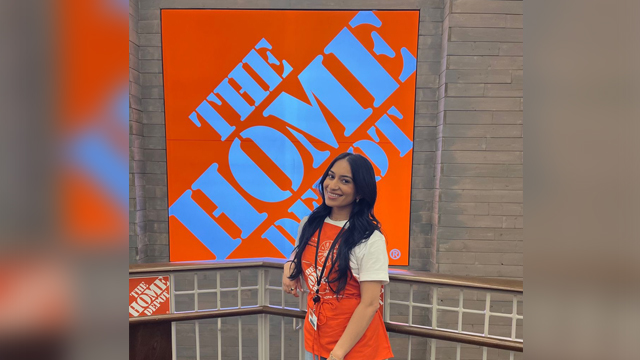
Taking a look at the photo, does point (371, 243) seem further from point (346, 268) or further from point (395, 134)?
point (395, 134)

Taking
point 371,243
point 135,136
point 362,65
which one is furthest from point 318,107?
point 371,243

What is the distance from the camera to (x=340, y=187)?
4.92ft

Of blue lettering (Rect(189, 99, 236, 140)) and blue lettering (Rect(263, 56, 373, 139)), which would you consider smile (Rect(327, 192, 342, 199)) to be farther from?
blue lettering (Rect(189, 99, 236, 140))

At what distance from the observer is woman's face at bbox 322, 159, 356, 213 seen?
59.1 inches

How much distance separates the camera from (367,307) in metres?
1.35

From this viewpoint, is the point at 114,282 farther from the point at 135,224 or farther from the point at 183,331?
the point at 183,331

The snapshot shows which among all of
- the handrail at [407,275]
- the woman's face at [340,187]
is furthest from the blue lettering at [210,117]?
the woman's face at [340,187]

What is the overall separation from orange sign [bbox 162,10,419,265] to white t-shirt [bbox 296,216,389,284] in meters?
1.79

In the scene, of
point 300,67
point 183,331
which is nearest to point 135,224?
point 183,331

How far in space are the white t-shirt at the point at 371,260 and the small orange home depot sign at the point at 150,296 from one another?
118cm

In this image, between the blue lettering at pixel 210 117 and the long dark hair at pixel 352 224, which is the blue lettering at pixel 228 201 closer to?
the blue lettering at pixel 210 117

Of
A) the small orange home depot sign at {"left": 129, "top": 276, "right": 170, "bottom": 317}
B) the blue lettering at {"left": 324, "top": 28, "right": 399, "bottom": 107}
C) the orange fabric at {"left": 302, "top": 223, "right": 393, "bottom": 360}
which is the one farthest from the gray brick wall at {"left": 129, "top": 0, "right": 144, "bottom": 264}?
the orange fabric at {"left": 302, "top": 223, "right": 393, "bottom": 360}

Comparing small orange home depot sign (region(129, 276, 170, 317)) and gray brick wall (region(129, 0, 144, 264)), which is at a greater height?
gray brick wall (region(129, 0, 144, 264))

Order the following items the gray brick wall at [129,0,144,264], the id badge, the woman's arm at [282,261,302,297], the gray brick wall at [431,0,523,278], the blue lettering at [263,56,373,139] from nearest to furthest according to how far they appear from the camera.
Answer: the id badge < the woman's arm at [282,261,302,297] < the gray brick wall at [431,0,523,278] < the gray brick wall at [129,0,144,264] < the blue lettering at [263,56,373,139]
